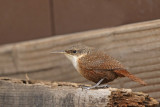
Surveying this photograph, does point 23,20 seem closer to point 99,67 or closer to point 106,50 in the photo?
point 106,50

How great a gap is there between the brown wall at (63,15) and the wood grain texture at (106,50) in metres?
0.09

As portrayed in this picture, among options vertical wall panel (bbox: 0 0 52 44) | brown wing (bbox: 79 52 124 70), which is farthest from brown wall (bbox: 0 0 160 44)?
brown wing (bbox: 79 52 124 70)

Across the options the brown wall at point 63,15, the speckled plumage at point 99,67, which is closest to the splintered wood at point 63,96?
the speckled plumage at point 99,67

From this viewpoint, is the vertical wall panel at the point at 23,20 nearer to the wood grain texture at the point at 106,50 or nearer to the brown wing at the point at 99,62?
the wood grain texture at the point at 106,50

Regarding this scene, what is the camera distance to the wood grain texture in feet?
12.3

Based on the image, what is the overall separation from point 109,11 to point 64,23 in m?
0.69

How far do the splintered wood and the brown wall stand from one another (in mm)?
961

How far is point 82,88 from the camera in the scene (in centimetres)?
315

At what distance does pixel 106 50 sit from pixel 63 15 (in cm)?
70

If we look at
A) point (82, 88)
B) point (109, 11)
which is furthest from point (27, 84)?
point (109, 11)

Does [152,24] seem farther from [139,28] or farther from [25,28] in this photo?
[25,28]

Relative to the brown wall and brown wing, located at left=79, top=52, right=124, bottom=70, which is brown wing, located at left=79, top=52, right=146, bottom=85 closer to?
brown wing, located at left=79, top=52, right=124, bottom=70

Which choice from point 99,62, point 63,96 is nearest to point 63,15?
point 99,62

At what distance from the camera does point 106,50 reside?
421 centimetres
